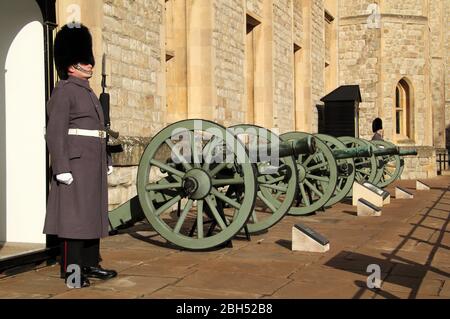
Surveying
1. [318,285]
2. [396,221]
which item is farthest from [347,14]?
[318,285]

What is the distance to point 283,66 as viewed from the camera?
14953 millimetres

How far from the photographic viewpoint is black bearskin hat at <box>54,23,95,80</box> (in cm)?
433

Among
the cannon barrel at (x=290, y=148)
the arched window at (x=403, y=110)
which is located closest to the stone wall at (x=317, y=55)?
the arched window at (x=403, y=110)

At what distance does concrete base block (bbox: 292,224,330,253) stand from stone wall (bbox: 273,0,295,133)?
851cm

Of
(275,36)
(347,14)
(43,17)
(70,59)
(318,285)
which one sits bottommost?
(318,285)

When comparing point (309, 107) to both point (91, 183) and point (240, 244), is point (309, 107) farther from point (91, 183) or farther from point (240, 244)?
point (91, 183)

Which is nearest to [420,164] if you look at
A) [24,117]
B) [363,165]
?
[363,165]

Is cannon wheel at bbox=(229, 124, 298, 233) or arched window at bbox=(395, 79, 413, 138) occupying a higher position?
arched window at bbox=(395, 79, 413, 138)

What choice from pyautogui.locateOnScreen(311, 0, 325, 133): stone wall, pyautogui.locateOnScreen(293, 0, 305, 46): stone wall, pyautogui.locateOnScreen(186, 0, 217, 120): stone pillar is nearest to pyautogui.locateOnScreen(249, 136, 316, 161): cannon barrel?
pyautogui.locateOnScreen(186, 0, 217, 120): stone pillar

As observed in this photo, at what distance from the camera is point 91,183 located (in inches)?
166

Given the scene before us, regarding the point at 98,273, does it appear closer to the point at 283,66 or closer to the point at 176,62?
the point at 176,62

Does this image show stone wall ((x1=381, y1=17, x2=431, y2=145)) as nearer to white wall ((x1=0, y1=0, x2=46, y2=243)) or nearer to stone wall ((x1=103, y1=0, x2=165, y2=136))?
stone wall ((x1=103, y1=0, x2=165, y2=136))
